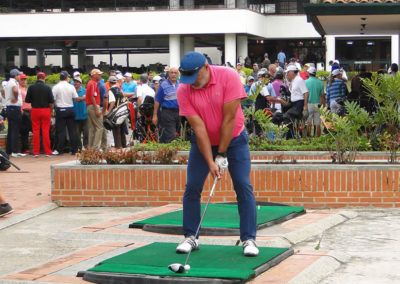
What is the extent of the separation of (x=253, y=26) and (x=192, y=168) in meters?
49.2

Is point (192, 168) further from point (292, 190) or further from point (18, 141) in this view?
point (18, 141)

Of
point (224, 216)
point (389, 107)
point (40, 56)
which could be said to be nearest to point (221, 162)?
point (224, 216)

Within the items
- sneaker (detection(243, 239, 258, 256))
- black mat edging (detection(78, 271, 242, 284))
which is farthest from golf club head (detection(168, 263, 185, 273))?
sneaker (detection(243, 239, 258, 256))

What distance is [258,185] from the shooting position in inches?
413

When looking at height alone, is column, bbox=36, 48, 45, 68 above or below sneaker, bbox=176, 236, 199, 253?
above

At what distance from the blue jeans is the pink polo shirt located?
265 mm

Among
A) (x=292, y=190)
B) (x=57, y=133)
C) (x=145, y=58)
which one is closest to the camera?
(x=292, y=190)

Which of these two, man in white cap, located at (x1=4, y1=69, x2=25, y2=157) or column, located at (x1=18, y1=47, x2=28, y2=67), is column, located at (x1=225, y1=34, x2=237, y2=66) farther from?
man in white cap, located at (x1=4, y1=69, x2=25, y2=157)

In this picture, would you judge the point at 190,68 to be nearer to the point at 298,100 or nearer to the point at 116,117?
the point at 298,100

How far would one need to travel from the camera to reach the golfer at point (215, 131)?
22.9 ft

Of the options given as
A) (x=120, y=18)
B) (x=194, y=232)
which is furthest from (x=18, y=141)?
(x=120, y=18)

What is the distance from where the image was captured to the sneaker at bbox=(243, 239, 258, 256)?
7082 mm

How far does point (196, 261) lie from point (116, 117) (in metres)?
10.6

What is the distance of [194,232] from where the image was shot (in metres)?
7.47
